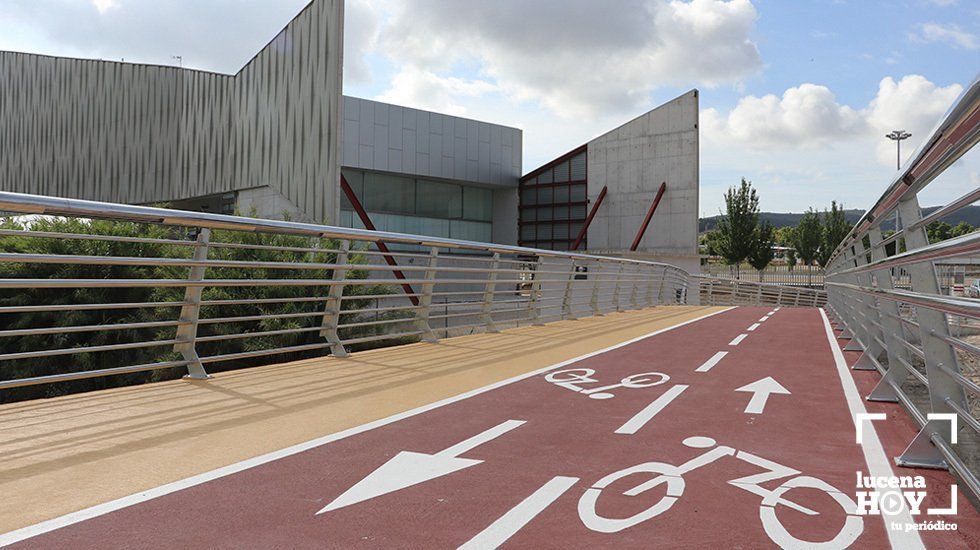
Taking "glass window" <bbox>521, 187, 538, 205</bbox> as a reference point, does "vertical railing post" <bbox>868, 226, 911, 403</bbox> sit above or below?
below

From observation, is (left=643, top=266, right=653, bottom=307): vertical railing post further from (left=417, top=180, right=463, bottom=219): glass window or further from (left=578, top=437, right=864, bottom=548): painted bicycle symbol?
(left=417, top=180, right=463, bottom=219): glass window

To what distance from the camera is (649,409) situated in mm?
5500

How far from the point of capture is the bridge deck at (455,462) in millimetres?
2980

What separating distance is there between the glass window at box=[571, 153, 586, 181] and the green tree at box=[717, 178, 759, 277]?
41.5 feet

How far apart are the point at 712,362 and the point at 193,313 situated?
5.70m

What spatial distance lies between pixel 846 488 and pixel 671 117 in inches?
1494

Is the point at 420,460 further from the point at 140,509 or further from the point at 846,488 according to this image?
the point at 846,488

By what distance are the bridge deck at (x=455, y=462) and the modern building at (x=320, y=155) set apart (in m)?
22.1

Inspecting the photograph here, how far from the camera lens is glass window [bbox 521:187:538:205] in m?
42.8

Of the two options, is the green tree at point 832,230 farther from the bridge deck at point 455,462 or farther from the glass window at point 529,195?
the bridge deck at point 455,462

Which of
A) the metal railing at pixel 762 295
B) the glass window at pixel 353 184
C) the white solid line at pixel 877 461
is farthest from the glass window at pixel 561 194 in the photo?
the white solid line at pixel 877 461

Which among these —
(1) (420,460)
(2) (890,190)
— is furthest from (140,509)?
(2) (890,190)

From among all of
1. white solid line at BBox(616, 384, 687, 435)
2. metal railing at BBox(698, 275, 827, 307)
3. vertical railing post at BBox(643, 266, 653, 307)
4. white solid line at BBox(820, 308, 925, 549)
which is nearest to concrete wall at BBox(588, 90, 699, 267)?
metal railing at BBox(698, 275, 827, 307)

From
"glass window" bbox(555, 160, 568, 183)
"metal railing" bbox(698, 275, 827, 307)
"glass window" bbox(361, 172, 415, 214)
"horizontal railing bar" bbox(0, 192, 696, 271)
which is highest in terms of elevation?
"glass window" bbox(555, 160, 568, 183)
